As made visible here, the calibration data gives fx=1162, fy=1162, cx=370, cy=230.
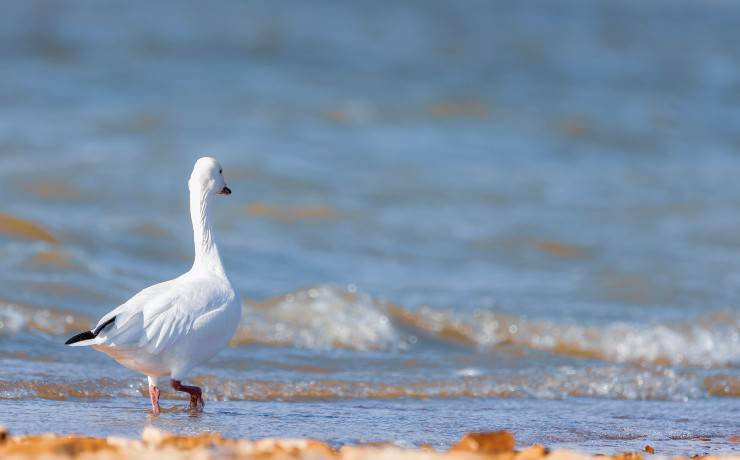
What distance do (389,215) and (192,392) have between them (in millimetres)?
7160

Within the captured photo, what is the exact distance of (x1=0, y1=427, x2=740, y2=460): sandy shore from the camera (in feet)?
13.1

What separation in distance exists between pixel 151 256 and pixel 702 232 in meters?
6.20

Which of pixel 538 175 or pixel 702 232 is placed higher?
pixel 538 175

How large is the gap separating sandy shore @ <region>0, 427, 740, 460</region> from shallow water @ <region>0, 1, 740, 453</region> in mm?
826

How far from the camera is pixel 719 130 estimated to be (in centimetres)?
1858

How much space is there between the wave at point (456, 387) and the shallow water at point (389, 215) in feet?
0.08

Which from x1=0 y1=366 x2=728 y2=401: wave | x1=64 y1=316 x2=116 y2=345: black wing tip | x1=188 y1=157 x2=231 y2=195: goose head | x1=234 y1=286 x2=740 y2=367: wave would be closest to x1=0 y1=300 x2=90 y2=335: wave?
x1=234 y1=286 x2=740 y2=367: wave

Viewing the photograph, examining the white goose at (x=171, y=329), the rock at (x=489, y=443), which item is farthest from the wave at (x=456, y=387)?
the rock at (x=489, y=443)

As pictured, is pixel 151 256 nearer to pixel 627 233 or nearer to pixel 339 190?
pixel 339 190

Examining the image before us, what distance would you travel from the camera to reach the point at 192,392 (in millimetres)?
5715

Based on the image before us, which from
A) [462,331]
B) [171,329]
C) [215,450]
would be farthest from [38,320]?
[215,450]

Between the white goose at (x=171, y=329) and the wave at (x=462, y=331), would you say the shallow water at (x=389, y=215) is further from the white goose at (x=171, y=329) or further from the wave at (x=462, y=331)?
the white goose at (x=171, y=329)

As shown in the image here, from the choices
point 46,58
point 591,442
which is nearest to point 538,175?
point 46,58

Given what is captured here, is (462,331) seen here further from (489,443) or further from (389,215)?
(489,443)
